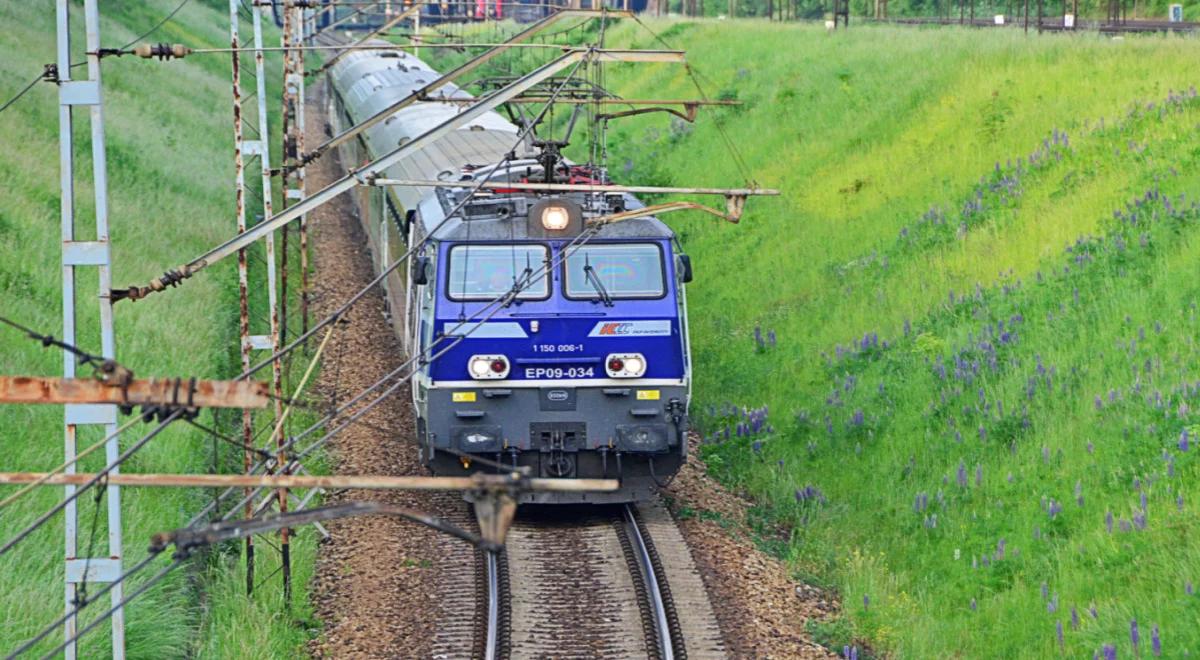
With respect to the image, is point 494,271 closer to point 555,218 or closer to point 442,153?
point 555,218

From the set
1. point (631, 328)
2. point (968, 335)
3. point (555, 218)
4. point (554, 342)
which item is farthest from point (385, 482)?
point (968, 335)

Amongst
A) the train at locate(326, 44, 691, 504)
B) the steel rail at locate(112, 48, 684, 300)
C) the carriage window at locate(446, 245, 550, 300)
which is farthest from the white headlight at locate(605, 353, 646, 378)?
the steel rail at locate(112, 48, 684, 300)

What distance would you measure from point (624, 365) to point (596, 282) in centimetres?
80

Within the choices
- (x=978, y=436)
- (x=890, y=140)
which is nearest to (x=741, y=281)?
(x=890, y=140)

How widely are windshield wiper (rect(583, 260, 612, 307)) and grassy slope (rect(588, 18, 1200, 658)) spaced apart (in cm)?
274

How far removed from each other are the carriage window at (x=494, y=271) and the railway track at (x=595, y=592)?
220cm

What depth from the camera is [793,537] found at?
1359cm

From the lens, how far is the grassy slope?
11.4 metres

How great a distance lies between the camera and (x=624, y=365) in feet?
43.4

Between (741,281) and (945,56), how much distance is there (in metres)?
6.60

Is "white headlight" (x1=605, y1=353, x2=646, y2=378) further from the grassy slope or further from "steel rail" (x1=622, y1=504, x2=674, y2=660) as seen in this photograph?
the grassy slope

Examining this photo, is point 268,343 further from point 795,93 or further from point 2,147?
point 795,93

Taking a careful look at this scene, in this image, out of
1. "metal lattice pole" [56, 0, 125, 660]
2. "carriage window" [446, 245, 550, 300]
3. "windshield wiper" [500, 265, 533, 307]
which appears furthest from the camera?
"carriage window" [446, 245, 550, 300]

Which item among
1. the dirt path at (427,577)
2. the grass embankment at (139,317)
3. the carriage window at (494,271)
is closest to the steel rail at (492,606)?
the dirt path at (427,577)
